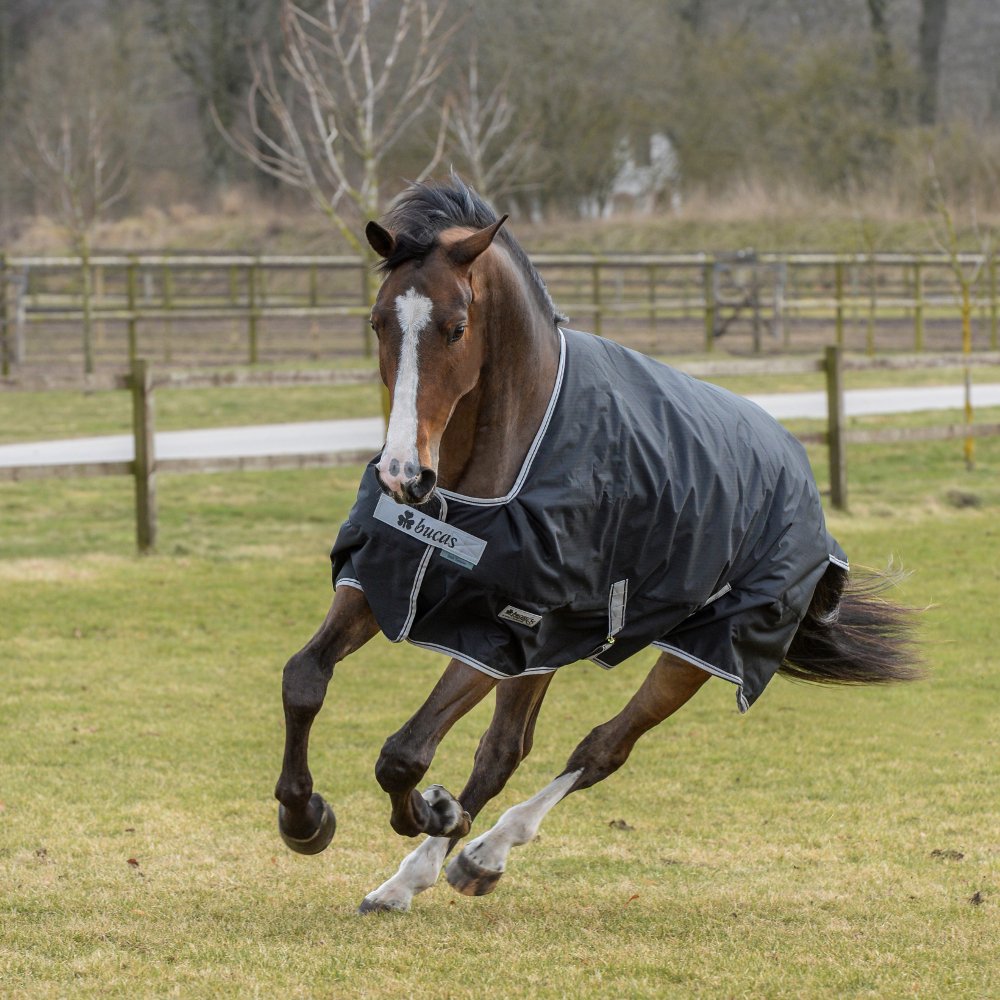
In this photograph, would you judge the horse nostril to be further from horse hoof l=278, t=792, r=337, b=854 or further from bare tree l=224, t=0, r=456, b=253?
bare tree l=224, t=0, r=456, b=253

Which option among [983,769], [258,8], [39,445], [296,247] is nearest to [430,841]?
[983,769]

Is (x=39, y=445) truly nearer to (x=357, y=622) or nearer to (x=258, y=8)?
(x=357, y=622)

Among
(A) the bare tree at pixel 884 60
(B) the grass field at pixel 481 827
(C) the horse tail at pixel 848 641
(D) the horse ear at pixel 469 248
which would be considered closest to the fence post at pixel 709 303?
(A) the bare tree at pixel 884 60

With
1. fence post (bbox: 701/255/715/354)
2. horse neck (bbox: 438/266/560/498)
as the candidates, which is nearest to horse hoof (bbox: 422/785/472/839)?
horse neck (bbox: 438/266/560/498)

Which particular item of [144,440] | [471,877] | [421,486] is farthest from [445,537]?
[144,440]

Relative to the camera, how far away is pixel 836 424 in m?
11.2

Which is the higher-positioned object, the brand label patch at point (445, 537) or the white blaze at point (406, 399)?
the white blaze at point (406, 399)

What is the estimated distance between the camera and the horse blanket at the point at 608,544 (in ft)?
11.8

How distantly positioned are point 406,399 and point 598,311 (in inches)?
802

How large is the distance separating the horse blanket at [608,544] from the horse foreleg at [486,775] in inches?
11.1

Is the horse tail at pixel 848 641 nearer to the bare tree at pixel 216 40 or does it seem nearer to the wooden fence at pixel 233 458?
the wooden fence at pixel 233 458

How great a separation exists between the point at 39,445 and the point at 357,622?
10.0 m

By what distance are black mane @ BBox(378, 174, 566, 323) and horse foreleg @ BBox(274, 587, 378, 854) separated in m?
0.91

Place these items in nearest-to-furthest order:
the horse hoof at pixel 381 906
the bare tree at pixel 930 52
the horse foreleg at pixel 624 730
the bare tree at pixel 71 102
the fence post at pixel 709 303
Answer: the horse hoof at pixel 381 906 < the horse foreleg at pixel 624 730 < the fence post at pixel 709 303 < the bare tree at pixel 71 102 < the bare tree at pixel 930 52
